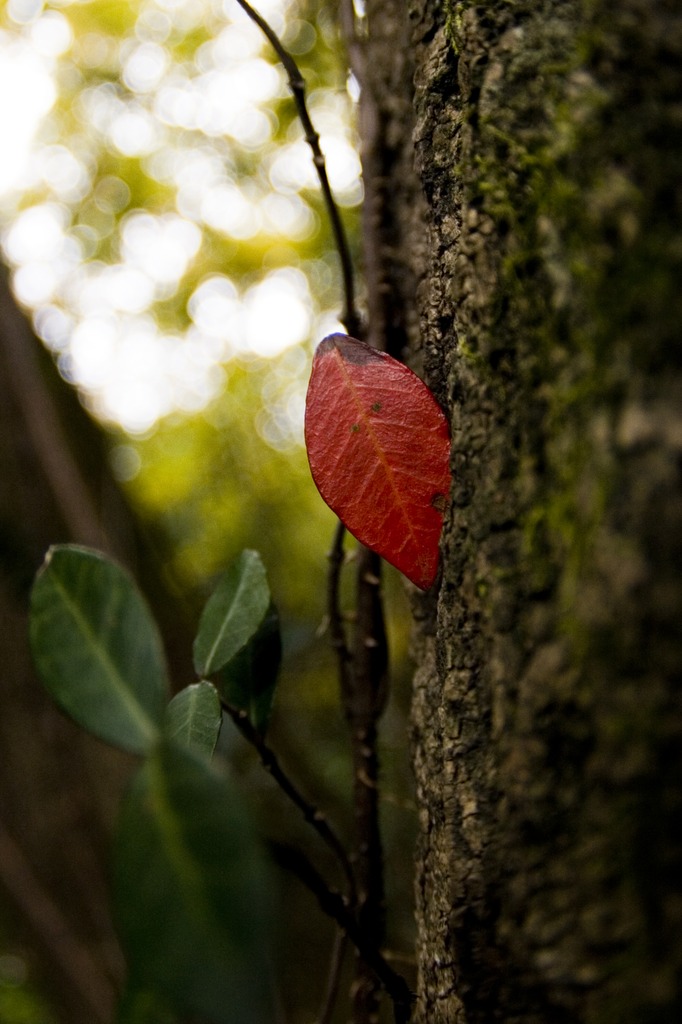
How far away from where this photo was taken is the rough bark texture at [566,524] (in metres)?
0.24

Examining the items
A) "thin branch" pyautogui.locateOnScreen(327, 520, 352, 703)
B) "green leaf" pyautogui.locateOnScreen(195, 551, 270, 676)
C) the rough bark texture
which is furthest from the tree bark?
the rough bark texture

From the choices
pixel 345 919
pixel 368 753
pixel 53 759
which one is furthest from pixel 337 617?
pixel 53 759

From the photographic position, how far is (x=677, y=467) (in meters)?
0.23

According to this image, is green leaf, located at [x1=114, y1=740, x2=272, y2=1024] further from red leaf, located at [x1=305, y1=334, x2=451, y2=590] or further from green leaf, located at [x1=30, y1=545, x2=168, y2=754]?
red leaf, located at [x1=305, y1=334, x2=451, y2=590]

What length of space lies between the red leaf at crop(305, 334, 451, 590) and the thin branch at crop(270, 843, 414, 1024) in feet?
0.44

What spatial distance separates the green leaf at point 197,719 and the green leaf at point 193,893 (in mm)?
89

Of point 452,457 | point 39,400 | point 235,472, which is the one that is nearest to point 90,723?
point 452,457

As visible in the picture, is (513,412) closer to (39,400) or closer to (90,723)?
(90,723)

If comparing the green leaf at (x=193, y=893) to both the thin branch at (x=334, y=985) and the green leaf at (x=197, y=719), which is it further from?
the thin branch at (x=334, y=985)

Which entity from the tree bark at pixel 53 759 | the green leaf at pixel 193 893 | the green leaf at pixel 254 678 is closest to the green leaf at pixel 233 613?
the green leaf at pixel 254 678

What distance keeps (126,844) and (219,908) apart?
35 mm

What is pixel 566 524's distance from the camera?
261mm

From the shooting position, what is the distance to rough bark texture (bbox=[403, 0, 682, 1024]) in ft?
0.78

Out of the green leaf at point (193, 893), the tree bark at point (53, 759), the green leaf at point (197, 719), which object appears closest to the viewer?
the green leaf at point (193, 893)
